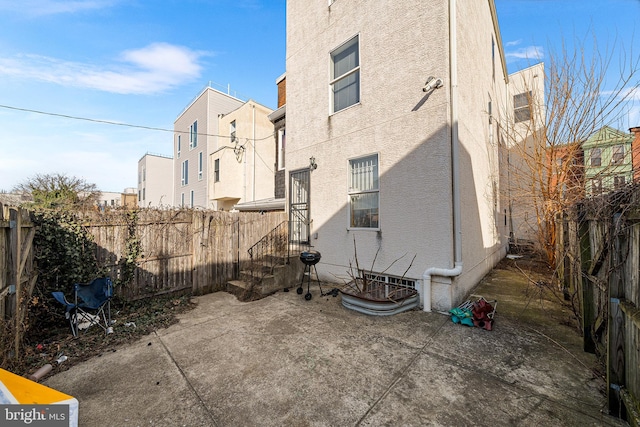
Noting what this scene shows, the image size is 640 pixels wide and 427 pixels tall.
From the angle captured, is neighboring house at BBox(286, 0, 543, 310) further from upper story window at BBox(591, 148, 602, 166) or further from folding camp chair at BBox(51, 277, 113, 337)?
folding camp chair at BBox(51, 277, 113, 337)

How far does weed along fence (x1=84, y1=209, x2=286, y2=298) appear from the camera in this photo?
506 cm

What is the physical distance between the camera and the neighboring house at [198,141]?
1756 cm

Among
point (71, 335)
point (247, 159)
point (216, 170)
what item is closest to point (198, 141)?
point (216, 170)

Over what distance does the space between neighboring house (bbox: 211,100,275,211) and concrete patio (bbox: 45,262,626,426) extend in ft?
35.2

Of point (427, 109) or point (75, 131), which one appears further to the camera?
point (75, 131)

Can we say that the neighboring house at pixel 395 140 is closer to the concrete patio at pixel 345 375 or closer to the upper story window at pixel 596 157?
the concrete patio at pixel 345 375

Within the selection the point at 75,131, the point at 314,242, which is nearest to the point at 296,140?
the point at 314,242

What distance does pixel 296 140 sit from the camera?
7.66 m

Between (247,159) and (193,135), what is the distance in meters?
7.95

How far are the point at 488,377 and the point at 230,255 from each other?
605 cm

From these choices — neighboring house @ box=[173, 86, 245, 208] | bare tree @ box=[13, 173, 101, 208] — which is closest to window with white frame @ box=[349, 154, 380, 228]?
bare tree @ box=[13, 173, 101, 208]

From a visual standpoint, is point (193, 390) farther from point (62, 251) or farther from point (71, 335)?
point (62, 251)

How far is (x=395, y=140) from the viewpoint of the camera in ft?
17.7

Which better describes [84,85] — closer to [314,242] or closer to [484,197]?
[314,242]
